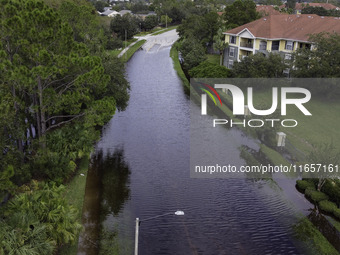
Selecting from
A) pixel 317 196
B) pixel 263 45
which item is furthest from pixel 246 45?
pixel 317 196

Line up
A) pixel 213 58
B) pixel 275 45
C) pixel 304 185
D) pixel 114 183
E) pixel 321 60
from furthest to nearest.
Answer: pixel 213 58
pixel 275 45
pixel 321 60
pixel 114 183
pixel 304 185

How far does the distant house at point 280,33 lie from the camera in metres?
53.0

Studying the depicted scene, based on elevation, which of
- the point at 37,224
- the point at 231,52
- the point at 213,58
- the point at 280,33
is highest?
the point at 280,33

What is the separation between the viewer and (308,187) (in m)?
26.2

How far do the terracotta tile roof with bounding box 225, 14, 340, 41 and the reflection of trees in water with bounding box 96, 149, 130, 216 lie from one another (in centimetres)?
3435

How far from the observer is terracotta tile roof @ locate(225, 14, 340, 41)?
5247cm

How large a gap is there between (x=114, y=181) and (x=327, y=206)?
15322mm

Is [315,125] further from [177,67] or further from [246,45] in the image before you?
[177,67]

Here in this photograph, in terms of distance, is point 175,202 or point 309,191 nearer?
point 175,202

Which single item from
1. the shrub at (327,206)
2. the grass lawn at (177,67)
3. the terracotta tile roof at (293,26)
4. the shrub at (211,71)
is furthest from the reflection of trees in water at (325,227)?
the grass lawn at (177,67)

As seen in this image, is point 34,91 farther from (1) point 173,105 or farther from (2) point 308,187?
(1) point 173,105

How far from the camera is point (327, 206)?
24.1 metres

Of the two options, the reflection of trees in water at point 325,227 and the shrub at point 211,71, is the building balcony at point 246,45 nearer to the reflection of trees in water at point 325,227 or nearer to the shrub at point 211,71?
the shrub at point 211,71

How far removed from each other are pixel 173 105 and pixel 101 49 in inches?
493
